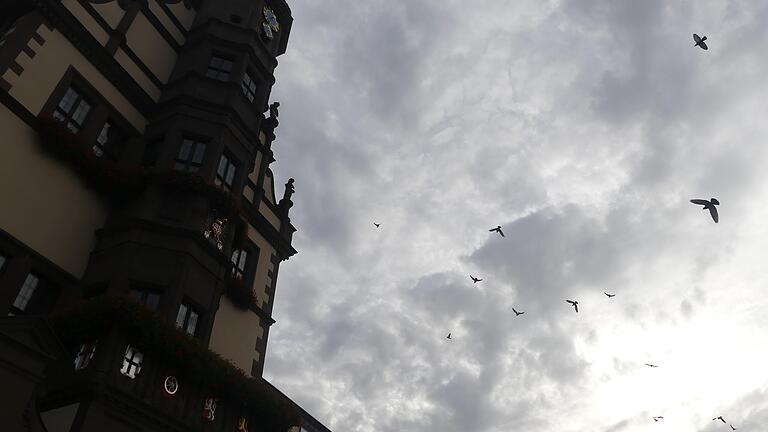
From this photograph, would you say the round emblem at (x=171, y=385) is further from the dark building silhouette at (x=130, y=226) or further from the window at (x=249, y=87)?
the window at (x=249, y=87)

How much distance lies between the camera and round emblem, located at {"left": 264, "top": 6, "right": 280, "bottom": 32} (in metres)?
35.7

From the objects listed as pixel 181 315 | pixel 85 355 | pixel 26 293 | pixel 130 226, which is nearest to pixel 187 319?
pixel 181 315

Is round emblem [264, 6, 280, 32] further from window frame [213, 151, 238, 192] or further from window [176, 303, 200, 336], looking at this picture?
window [176, 303, 200, 336]

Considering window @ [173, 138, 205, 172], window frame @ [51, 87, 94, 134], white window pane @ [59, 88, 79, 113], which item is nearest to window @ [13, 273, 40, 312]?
window frame @ [51, 87, 94, 134]

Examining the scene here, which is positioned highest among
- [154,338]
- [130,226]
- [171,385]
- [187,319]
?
[130,226]

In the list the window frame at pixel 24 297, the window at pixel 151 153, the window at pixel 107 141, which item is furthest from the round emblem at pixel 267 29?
the window frame at pixel 24 297

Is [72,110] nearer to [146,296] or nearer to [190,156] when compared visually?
[190,156]

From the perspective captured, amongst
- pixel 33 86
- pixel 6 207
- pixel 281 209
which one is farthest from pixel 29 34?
pixel 281 209

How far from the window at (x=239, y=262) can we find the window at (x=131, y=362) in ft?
29.2

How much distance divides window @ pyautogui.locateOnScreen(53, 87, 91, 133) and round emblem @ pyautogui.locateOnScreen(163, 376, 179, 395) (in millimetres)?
10272

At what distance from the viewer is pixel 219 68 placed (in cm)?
2995

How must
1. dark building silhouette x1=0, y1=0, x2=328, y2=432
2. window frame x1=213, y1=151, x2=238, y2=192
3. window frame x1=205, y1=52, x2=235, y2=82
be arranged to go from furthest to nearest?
1. window frame x1=205, y1=52, x2=235, y2=82
2. window frame x1=213, y1=151, x2=238, y2=192
3. dark building silhouette x1=0, y1=0, x2=328, y2=432

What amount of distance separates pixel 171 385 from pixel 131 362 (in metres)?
1.61

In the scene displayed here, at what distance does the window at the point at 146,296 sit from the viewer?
Result: 68.0 feet
